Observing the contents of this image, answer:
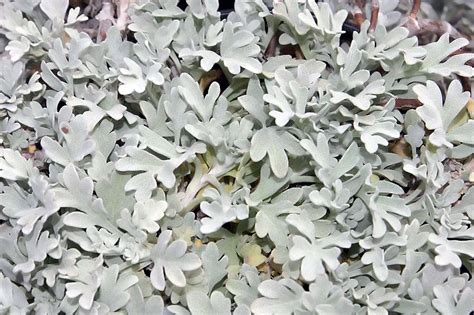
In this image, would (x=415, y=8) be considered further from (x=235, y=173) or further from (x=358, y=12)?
(x=235, y=173)

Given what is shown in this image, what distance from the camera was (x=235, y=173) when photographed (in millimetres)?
841

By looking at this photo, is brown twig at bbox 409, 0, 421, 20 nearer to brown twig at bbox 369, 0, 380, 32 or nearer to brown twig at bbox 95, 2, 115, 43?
brown twig at bbox 369, 0, 380, 32

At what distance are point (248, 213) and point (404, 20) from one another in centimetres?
44

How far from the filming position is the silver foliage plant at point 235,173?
0.75 meters

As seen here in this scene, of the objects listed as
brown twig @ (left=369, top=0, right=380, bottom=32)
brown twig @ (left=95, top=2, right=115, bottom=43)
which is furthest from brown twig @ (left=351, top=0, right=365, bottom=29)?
brown twig @ (left=95, top=2, right=115, bottom=43)

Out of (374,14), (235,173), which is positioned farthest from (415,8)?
(235,173)

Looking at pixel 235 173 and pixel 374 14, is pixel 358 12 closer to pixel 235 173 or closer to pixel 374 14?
pixel 374 14

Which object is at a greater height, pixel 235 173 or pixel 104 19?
pixel 104 19

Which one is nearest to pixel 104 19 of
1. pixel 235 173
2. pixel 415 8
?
pixel 235 173

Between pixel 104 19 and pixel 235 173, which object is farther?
pixel 104 19

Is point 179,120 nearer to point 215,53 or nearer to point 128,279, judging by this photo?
point 215,53

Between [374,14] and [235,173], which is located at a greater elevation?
[374,14]

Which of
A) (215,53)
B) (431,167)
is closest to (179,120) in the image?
(215,53)

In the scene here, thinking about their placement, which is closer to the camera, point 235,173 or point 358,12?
point 235,173
